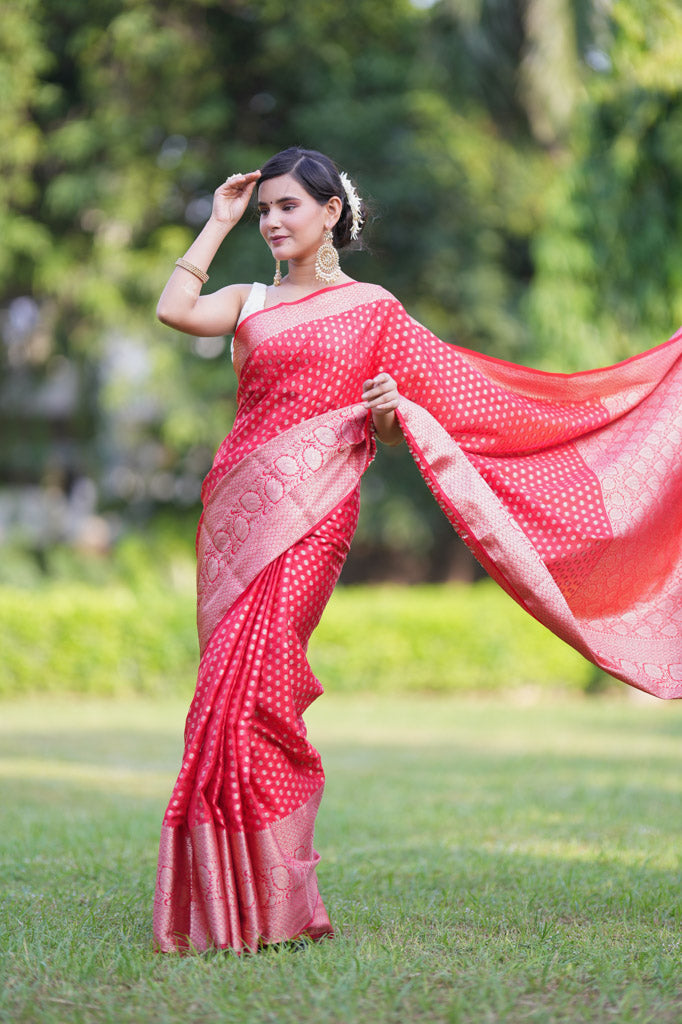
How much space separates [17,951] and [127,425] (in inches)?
635

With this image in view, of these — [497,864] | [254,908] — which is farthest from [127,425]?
[254,908]

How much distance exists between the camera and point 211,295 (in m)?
3.55

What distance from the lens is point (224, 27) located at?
17.4 metres

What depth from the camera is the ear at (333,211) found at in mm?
3662

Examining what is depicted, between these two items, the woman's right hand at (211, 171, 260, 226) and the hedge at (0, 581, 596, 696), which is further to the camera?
the hedge at (0, 581, 596, 696)

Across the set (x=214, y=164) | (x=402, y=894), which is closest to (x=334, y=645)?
(x=214, y=164)

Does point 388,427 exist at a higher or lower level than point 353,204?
lower

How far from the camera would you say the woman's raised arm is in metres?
3.47

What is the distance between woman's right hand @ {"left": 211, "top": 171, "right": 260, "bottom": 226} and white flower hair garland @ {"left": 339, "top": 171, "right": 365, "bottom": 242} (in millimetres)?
292

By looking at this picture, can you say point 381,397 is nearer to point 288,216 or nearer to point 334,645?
point 288,216

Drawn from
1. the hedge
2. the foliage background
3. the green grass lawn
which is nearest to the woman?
the green grass lawn

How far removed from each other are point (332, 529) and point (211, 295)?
787mm

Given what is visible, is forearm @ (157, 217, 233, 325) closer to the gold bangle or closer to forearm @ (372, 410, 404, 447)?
the gold bangle

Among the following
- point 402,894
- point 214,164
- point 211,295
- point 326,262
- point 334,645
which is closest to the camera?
point 211,295
